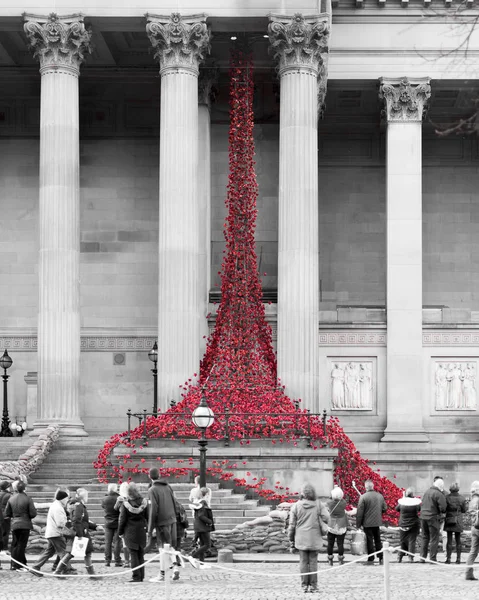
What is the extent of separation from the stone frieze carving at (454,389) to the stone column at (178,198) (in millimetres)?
9865

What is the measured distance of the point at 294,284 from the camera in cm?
4766

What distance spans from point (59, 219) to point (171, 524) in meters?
20.8

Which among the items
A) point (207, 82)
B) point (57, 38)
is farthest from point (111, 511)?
point (207, 82)

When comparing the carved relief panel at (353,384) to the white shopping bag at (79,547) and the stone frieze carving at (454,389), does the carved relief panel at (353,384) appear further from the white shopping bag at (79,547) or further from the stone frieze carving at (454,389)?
the white shopping bag at (79,547)

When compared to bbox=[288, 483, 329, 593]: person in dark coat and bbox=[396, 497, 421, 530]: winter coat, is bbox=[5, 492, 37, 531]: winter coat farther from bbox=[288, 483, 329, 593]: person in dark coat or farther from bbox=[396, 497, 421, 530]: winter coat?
bbox=[396, 497, 421, 530]: winter coat

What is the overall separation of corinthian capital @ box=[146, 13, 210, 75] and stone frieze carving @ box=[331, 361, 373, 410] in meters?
12.2

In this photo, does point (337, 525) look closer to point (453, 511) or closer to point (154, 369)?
point (453, 511)

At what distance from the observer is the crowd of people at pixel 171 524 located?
86.9 ft

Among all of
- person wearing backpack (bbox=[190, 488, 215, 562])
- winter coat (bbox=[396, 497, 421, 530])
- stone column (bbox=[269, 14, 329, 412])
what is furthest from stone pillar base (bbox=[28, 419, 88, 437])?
winter coat (bbox=[396, 497, 421, 530])

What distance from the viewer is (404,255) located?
52.3m

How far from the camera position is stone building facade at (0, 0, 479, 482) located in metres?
47.6

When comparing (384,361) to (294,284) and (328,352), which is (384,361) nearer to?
(328,352)

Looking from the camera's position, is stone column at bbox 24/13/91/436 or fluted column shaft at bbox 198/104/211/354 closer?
stone column at bbox 24/13/91/436

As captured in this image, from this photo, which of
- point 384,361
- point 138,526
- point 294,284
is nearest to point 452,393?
point 384,361
